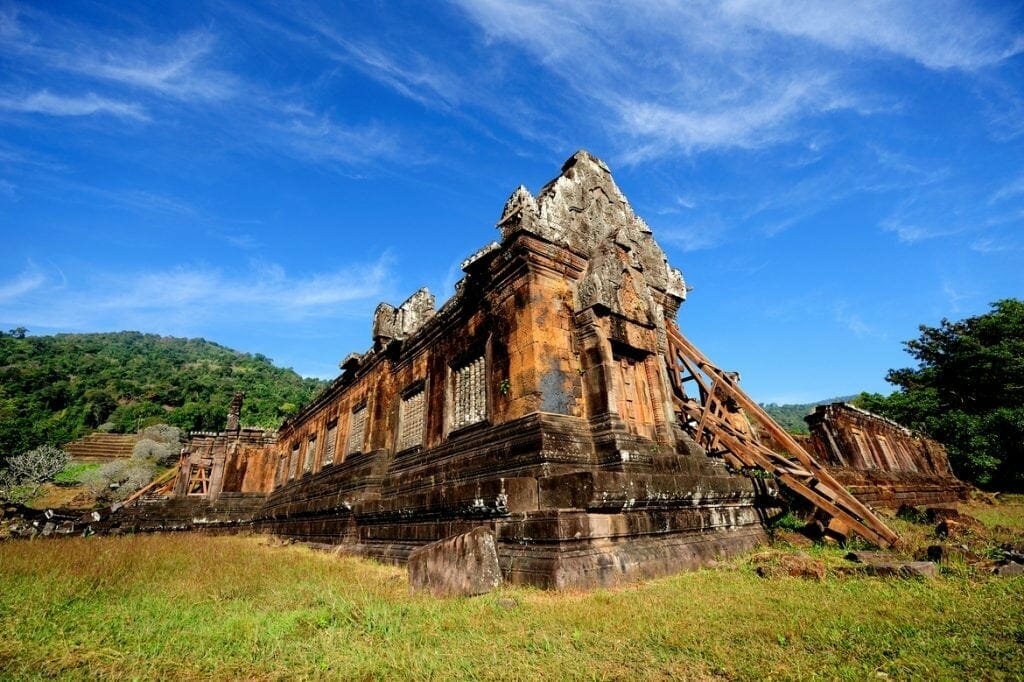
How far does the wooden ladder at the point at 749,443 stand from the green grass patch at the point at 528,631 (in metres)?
2.47

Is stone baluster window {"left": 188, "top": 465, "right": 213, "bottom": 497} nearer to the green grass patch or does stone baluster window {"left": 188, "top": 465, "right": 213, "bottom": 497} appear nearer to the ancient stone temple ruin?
the ancient stone temple ruin

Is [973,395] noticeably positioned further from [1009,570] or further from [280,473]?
[280,473]

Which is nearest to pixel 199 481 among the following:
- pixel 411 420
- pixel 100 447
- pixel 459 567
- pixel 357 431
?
pixel 357 431

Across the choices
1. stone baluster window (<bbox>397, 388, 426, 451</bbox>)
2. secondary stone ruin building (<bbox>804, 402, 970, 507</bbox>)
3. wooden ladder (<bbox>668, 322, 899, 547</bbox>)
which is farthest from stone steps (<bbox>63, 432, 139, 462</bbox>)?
secondary stone ruin building (<bbox>804, 402, 970, 507</bbox>)

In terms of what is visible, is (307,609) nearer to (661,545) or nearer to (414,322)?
(661,545)

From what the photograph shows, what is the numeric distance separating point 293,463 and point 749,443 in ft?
61.5

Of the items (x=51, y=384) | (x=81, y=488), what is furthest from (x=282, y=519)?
(x=51, y=384)

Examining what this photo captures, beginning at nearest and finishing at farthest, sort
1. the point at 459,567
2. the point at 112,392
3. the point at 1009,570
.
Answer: the point at 1009,570, the point at 459,567, the point at 112,392

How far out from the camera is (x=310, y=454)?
1741cm

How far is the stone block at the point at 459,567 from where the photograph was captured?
4418mm

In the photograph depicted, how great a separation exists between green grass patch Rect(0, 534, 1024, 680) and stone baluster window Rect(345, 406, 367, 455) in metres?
7.92

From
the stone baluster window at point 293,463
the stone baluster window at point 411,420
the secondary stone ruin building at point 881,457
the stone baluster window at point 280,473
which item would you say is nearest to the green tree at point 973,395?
the secondary stone ruin building at point 881,457

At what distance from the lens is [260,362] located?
114 metres

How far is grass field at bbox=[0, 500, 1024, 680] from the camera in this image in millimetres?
2551
